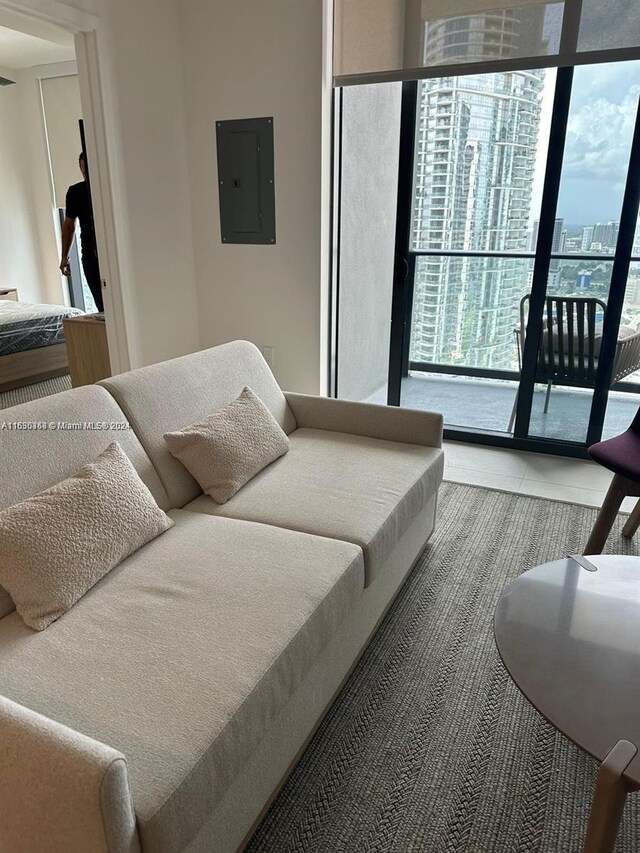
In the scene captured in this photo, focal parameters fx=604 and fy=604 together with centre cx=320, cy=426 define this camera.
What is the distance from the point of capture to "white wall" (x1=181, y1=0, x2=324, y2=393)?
322 cm

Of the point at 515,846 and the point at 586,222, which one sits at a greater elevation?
the point at 586,222

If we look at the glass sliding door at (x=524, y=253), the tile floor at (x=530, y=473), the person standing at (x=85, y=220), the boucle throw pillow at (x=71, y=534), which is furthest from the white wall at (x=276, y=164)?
the boucle throw pillow at (x=71, y=534)

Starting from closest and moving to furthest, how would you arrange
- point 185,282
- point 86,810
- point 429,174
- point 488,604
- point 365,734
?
1. point 86,810
2. point 365,734
3. point 488,604
4. point 429,174
5. point 185,282

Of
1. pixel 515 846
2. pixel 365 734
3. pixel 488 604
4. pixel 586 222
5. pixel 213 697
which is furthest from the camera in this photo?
pixel 586 222

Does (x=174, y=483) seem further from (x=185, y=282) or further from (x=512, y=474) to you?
(x=185, y=282)

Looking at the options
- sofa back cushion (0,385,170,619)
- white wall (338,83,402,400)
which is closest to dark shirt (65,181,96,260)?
white wall (338,83,402,400)

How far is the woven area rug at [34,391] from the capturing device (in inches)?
175

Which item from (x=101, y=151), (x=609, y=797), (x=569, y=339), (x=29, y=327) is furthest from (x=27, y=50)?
(x=609, y=797)

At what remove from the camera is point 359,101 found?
11.8 feet

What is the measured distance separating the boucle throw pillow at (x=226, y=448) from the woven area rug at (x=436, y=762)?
694 millimetres

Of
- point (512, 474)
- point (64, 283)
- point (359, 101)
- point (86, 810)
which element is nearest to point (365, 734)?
point (86, 810)

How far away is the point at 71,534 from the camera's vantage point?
1.42 meters

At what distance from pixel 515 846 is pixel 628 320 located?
2.65 metres

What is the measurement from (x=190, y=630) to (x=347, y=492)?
0.81 meters
